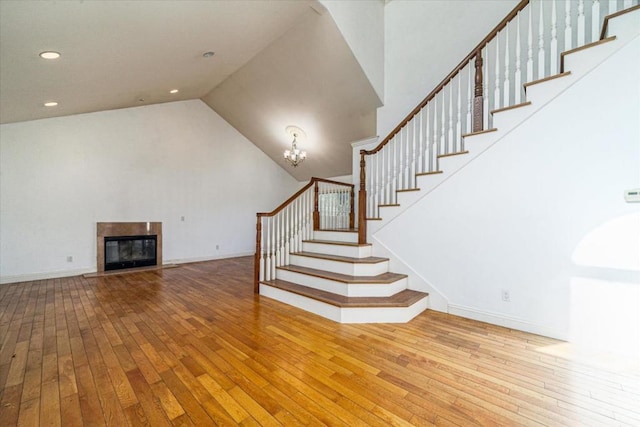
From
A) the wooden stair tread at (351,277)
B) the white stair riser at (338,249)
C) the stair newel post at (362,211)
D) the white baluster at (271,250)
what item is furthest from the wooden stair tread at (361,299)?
the stair newel post at (362,211)

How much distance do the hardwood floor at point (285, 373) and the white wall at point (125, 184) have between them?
2.26 m

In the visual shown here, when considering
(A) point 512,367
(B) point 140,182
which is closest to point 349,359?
(A) point 512,367

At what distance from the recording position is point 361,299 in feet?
10.8

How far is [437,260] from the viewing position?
3463mm

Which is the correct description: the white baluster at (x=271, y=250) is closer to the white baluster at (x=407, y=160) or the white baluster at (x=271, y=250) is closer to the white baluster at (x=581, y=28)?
the white baluster at (x=407, y=160)

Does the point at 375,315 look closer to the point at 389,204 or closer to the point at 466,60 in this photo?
the point at 389,204

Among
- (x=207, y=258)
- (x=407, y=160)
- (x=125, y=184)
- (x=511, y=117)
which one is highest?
(x=511, y=117)

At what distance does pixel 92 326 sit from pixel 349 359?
284cm

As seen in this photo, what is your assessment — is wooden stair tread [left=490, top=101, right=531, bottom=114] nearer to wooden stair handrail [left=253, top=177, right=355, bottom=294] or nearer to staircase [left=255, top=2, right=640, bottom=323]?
staircase [left=255, top=2, right=640, bottom=323]

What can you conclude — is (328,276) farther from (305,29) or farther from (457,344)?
(305,29)

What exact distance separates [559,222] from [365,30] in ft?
13.1

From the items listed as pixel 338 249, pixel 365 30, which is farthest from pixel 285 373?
pixel 365 30

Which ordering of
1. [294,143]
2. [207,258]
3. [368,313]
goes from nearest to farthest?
[368,313], [294,143], [207,258]

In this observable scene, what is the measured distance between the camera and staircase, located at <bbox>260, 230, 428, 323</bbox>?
3.11 meters
